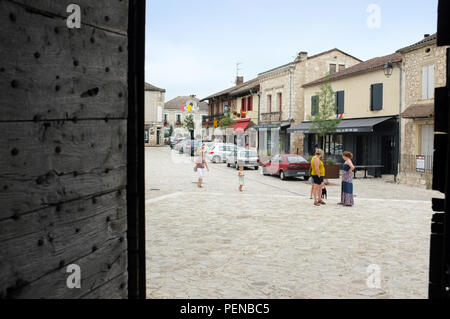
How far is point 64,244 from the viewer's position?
6.06ft

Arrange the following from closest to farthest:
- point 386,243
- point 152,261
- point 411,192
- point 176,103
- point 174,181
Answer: point 152,261 → point 386,243 → point 411,192 → point 174,181 → point 176,103

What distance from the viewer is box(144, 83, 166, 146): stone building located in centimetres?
6922

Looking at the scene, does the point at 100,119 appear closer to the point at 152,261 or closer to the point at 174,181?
the point at 152,261

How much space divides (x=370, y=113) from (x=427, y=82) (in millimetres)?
4678

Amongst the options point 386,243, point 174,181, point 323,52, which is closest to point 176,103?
point 323,52

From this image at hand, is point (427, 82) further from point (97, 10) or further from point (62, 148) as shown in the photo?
point (62, 148)

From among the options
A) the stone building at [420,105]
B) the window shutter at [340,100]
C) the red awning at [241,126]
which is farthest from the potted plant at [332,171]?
the red awning at [241,126]

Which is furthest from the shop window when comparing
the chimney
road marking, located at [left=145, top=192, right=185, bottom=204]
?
road marking, located at [left=145, top=192, right=185, bottom=204]

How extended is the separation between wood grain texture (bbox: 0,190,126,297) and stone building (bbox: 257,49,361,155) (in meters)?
29.5

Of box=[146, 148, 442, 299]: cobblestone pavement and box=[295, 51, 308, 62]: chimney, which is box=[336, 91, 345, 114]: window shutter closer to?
box=[295, 51, 308, 62]: chimney

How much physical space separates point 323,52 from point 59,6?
1308 inches

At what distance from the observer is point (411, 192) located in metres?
16.6

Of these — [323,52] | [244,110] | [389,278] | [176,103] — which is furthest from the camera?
[176,103]
